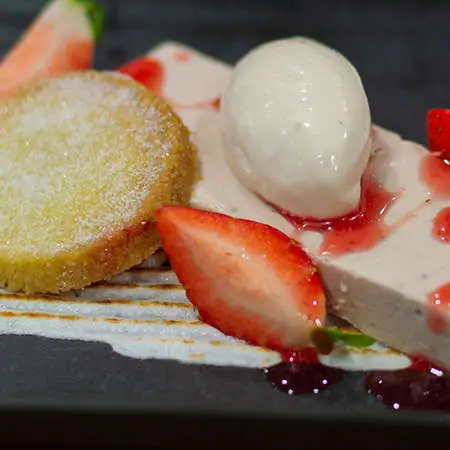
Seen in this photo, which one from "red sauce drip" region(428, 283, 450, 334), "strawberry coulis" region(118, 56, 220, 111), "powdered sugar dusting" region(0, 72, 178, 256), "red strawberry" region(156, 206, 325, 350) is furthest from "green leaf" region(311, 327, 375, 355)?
"strawberry coulis" region(118, 56, 220, 111)

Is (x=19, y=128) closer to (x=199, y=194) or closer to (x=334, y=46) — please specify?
(x=199, y=194)

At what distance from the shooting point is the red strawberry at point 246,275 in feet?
6.05

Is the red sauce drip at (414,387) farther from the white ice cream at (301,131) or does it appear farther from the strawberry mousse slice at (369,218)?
the white ice cream at (301,131)

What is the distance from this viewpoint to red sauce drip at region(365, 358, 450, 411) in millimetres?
1819

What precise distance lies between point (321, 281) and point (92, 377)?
58 centimetres

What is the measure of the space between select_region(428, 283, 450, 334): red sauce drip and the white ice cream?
12.2 inches

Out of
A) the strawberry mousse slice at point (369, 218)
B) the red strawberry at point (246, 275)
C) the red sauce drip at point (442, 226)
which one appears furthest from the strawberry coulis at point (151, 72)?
the red sauce drip at point (442, 226)

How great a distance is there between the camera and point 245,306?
1885 mm

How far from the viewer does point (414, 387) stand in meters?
1.85

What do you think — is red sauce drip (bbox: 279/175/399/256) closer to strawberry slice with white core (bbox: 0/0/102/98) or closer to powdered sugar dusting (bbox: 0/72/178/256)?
powdered sugar dusting (bbox: 0/72/178/256)

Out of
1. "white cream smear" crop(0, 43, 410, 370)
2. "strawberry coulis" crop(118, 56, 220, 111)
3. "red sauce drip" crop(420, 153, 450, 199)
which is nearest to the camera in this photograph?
"white cream smear" crop(0, 43, 410, 370)

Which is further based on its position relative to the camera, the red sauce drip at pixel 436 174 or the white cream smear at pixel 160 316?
the red sauce drip at pixel 436 174

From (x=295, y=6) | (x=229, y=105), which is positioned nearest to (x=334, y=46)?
(x=295, y=6)

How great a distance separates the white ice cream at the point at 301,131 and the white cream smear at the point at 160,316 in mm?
81
